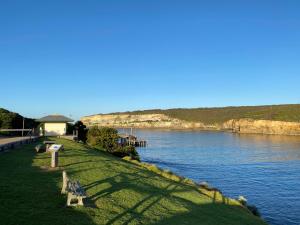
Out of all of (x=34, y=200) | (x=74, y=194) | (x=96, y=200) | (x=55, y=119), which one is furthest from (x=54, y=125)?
(x=74, y=194)

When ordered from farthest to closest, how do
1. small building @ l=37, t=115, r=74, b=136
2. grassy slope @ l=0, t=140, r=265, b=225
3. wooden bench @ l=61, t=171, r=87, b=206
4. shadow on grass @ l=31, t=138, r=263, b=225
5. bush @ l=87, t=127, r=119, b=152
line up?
1. bush @ l=87, t=127, r=119, b=152
2. small building @ l=37, t=115, r=74, b=136
3. wooden bench @ l=61, t=171, r=87, b=206
4. shadow on grass @ l=31, t=138, r=263, b=225
5. grassy slope @ l=0, t=140, r=265, b=225

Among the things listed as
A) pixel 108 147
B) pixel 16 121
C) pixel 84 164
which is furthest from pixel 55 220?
pixel 16 121

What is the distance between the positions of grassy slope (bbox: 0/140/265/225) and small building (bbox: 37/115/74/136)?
37.0 m

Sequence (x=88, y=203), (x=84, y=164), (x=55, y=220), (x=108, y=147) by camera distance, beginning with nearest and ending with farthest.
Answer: (x=55, y=220) < (x=88, y=203) < (x=84, y=164) < (x=108, y=147)

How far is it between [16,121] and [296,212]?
52033 mm

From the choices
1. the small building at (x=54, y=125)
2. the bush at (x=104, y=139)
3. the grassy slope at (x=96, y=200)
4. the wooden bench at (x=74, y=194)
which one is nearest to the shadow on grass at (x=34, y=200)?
the grassy slope at (x=96, y=200)

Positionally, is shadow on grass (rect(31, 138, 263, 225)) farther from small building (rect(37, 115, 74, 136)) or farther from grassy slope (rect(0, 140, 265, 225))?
small building (rect(37, 115, 74, 136))

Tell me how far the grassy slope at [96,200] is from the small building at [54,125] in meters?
37.0

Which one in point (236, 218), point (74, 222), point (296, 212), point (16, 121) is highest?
point (16, 121)

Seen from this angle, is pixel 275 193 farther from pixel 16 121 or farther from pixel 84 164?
pixel 16 121

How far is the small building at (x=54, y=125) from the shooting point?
209 ft

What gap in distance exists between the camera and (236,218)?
2153 cm

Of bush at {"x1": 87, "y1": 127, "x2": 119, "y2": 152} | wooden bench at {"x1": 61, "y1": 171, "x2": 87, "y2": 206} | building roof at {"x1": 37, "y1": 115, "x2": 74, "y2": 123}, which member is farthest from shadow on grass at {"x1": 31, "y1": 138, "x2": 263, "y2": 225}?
bush at {"x1": 87, "y1": 127, "x2": 119, "y2": 152}

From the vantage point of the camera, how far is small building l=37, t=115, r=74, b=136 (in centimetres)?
6359
